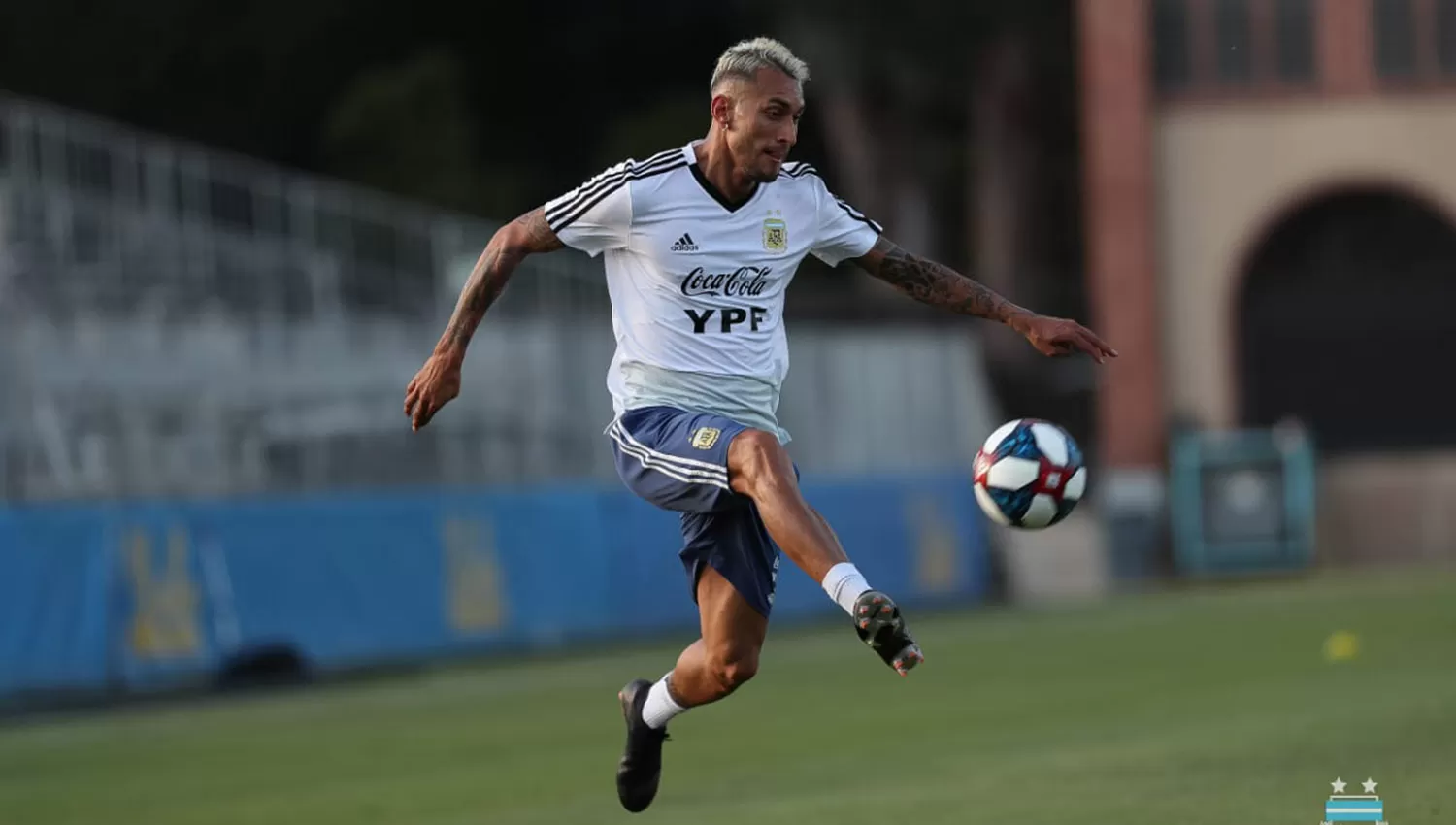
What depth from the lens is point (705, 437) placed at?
9211 millimetres

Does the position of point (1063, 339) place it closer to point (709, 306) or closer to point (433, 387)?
point (709, 306)

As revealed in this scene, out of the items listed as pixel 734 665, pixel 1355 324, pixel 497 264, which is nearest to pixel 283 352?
pixel 497 264

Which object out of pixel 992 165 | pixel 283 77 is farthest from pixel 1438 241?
pixel 283 77

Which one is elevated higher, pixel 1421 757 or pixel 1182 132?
pixel 1182 132

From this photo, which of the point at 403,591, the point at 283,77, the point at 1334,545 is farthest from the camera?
the point at 283,77

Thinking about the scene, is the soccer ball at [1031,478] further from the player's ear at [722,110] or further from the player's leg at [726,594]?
the player's ear at [722,110]

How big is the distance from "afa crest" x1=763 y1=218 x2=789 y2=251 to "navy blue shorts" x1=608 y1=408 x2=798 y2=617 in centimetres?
74

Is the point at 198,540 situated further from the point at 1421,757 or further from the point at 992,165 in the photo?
the point at 992,165

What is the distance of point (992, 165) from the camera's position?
50750 millimetres

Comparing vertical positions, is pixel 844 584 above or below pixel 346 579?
above

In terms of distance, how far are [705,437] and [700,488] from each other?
0.20 m

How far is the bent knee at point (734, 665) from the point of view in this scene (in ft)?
31.6

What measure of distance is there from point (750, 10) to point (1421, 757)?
41.2m

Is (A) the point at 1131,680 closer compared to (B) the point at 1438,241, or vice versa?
(A) the point at 1131,680
